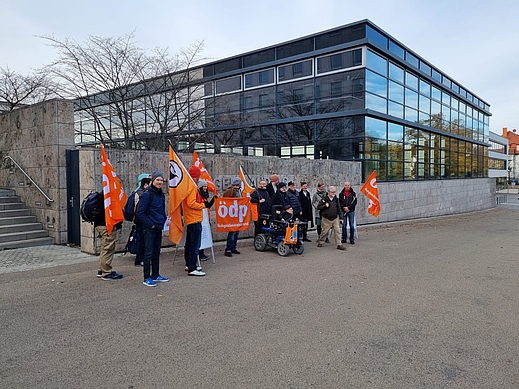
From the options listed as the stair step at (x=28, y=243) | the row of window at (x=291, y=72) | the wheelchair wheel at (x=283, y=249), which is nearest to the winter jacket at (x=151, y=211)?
the wheelchair wheel at (x=283, y=249)

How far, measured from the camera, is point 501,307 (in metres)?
5.75

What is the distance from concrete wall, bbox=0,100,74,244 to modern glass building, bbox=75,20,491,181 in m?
4.45

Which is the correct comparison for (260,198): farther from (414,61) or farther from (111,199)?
(414,61)

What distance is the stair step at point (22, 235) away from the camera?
31.7ft

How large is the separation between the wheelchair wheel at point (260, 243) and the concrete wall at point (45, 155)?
4.88 m

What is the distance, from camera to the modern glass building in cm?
1645

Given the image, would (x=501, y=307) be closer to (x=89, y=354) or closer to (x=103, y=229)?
(x=89, y=354)

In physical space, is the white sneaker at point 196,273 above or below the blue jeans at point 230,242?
below

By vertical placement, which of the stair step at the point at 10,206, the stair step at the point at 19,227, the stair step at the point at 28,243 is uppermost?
the stair step at the point at 10,206

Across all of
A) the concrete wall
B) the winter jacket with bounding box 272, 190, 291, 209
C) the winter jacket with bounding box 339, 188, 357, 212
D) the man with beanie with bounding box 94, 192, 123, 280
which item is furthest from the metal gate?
the winter jacket with bounding box 339, 188, 357, 212

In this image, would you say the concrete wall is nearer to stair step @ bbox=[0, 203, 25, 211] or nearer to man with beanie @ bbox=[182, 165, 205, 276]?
stair step @ bbox=[0, 203, 25, 211]

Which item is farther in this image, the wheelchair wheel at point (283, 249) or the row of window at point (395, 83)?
the row of window at point (395, 83)

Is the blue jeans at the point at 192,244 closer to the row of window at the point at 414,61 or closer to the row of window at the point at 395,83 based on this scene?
the row of window at the point at 395,83

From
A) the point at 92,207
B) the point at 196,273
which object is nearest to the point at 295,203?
the point at 196,273
